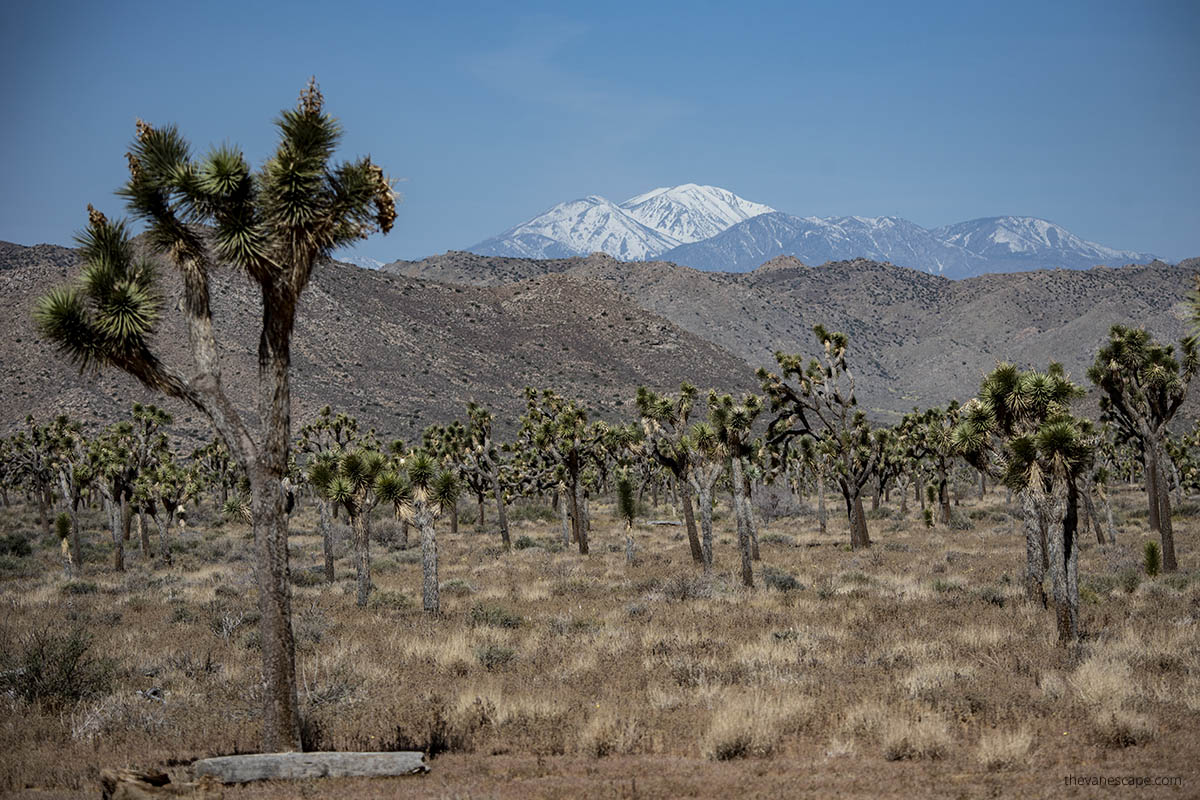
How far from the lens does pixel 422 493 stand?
2152 cm

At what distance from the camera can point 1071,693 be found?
1139 cm

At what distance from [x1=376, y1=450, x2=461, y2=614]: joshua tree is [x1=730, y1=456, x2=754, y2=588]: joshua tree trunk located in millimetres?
7989

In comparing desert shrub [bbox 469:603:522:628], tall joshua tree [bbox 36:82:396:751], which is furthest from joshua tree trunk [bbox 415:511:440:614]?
tall joshua tree [bbox 36:82:396:751]

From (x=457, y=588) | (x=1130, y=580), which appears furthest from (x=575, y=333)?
(x=1130, y=580)

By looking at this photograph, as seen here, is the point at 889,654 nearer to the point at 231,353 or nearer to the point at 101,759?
the point at 101,759

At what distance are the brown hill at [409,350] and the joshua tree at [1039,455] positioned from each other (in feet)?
215

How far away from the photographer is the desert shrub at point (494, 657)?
14211 mm

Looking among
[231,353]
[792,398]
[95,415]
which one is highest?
[231,353]

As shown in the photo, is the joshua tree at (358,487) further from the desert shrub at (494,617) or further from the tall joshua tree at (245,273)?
the tall joshua tree at (245,273)

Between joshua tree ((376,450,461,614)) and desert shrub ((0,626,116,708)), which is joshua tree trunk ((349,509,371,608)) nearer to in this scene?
joshua tree ((376,450,461,614))

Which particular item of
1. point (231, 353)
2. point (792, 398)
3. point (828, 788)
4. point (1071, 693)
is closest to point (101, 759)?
point (828, 788)

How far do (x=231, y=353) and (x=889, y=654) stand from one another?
8005 centimetres

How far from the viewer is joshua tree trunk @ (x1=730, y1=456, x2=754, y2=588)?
74.5 ft

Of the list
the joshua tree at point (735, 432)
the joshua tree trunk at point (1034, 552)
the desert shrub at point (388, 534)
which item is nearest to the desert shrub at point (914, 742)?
the joshua tree trunk at point (1034, 552)
